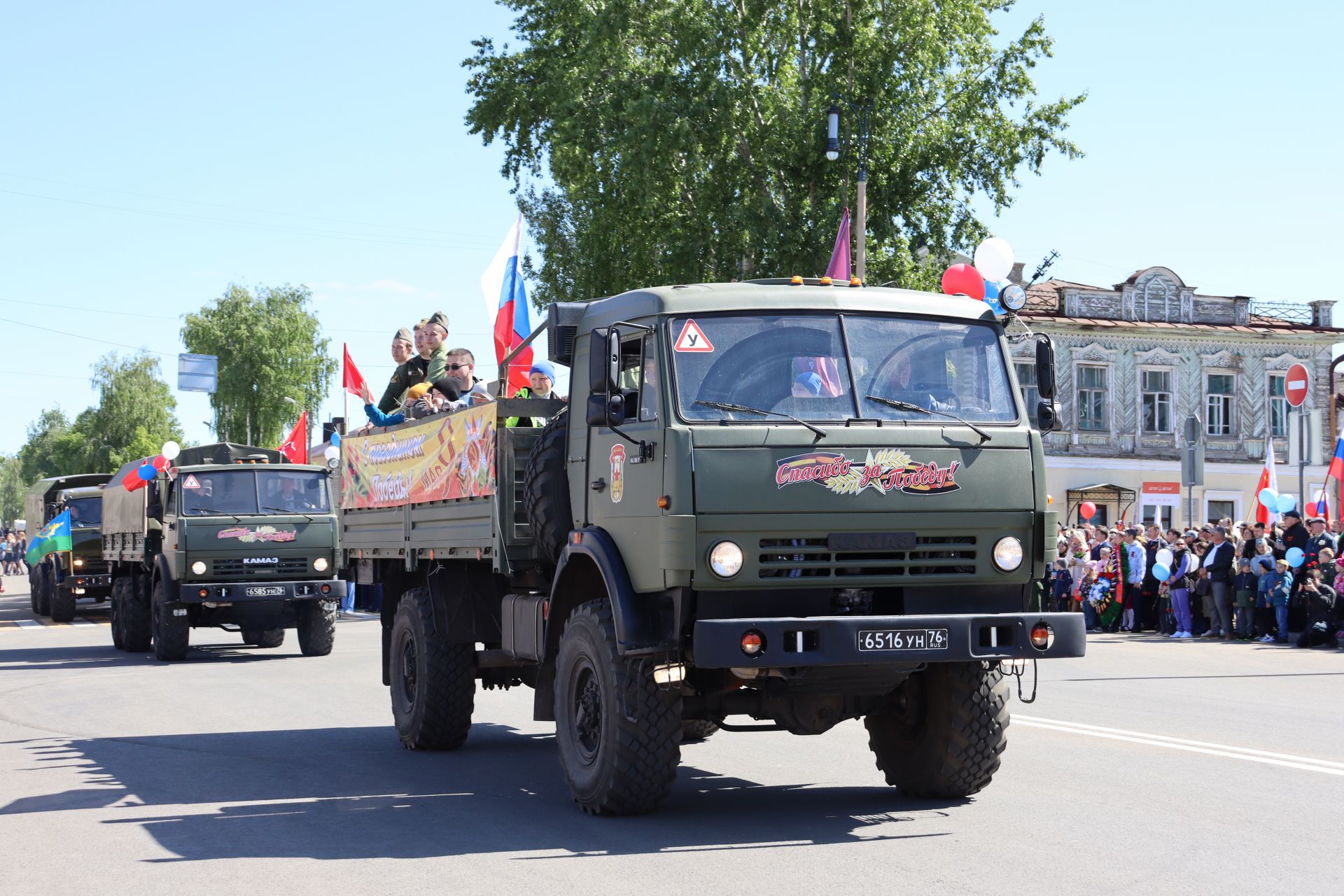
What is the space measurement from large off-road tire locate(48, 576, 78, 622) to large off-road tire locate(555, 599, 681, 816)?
84.6 feet

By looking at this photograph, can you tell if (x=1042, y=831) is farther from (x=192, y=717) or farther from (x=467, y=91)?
(x=467, y=91)

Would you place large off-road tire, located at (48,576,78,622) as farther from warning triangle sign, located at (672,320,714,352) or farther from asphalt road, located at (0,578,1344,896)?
warning triangle sign, located at (672,320,714,352)

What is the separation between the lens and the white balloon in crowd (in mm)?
14430

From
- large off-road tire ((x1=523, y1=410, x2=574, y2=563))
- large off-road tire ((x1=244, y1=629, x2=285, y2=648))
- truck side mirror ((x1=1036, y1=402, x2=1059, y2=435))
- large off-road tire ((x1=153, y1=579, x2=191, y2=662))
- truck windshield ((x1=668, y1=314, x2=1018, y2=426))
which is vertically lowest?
large off-road tire ((x1=244, y1=629, x2=285, y2=648))

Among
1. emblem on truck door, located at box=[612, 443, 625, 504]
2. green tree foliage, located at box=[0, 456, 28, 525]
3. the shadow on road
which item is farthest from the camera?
green tree foliage, located at box=[0, 456, 28, 525]

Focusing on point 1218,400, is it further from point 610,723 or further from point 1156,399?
point 610,723

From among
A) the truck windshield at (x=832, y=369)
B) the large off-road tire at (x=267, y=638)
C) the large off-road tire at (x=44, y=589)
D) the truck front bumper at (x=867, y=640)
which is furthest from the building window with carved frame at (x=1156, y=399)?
the truck front bumper at (x=867, y=640)

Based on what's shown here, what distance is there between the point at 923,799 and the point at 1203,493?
4642 cm

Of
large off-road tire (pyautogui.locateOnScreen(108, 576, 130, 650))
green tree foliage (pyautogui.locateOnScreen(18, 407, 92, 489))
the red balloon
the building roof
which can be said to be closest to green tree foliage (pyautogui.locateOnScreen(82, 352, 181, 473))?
green tree foliage (pyautogui.locateOnScreen(18, 407, 92, 489))

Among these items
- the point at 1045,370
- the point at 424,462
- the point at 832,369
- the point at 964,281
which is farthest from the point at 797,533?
the point at 964,281

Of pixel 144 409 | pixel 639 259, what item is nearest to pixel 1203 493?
pixel 639 259

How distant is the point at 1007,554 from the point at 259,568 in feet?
47.5

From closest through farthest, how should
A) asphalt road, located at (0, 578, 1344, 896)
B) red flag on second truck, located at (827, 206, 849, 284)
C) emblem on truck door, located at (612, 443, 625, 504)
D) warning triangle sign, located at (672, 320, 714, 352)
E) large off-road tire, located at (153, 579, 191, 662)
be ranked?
asphalt road, located at (0, 578, 1344, 896)
warning triangle sign, located at (672, 320, 714, 352)
emblem on truck door, located at (612, 443, 625, 504)
large off-road tire, located at (153, 579, 191, 662)
red flag on second truck, located at (827, 206, 849, 284)

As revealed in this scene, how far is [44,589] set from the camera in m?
34.9
